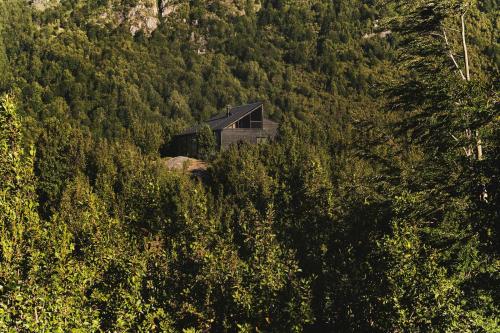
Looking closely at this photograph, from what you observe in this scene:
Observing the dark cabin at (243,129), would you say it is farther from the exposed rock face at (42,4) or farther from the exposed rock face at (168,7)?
the exposed rock face at (42,4)

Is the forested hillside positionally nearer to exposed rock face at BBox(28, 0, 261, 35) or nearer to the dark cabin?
the dark cabin

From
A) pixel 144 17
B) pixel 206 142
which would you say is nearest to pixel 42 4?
pixel 144 17

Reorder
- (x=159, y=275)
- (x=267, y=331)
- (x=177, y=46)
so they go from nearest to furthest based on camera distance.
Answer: (x=267, y=331) < (x=159, y=275) < (x=177, y=46)

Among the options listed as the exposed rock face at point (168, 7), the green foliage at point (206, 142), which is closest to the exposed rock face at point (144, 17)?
the exposed rock face at point (168, 7)

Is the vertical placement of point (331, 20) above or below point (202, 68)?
above

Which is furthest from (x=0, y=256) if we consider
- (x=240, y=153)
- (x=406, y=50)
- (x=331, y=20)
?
(x=331, y=20)

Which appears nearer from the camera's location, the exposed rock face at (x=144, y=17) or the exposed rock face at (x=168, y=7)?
the exposed rock face at (x=144, y=17)

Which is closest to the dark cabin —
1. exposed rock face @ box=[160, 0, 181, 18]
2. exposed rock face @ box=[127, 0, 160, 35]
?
exposed rock face @ box=[127, 0, 160, 35]

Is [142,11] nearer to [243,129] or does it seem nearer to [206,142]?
[243,129]

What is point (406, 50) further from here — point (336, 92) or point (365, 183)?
point (336, 92)


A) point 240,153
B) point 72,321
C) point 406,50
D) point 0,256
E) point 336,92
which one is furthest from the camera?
point 336,92

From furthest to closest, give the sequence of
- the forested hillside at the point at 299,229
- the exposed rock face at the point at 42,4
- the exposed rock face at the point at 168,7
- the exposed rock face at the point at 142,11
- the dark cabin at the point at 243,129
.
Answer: the exposed rock face at the point at 42,4, the exposed rock face at the point at 168,7, the exposed rock face at the point at 142,11, the dark cabin at the point at 243,129, the forested hillside at the point at 299,229

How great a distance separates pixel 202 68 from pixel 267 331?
112 m

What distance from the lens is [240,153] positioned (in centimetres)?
4891
